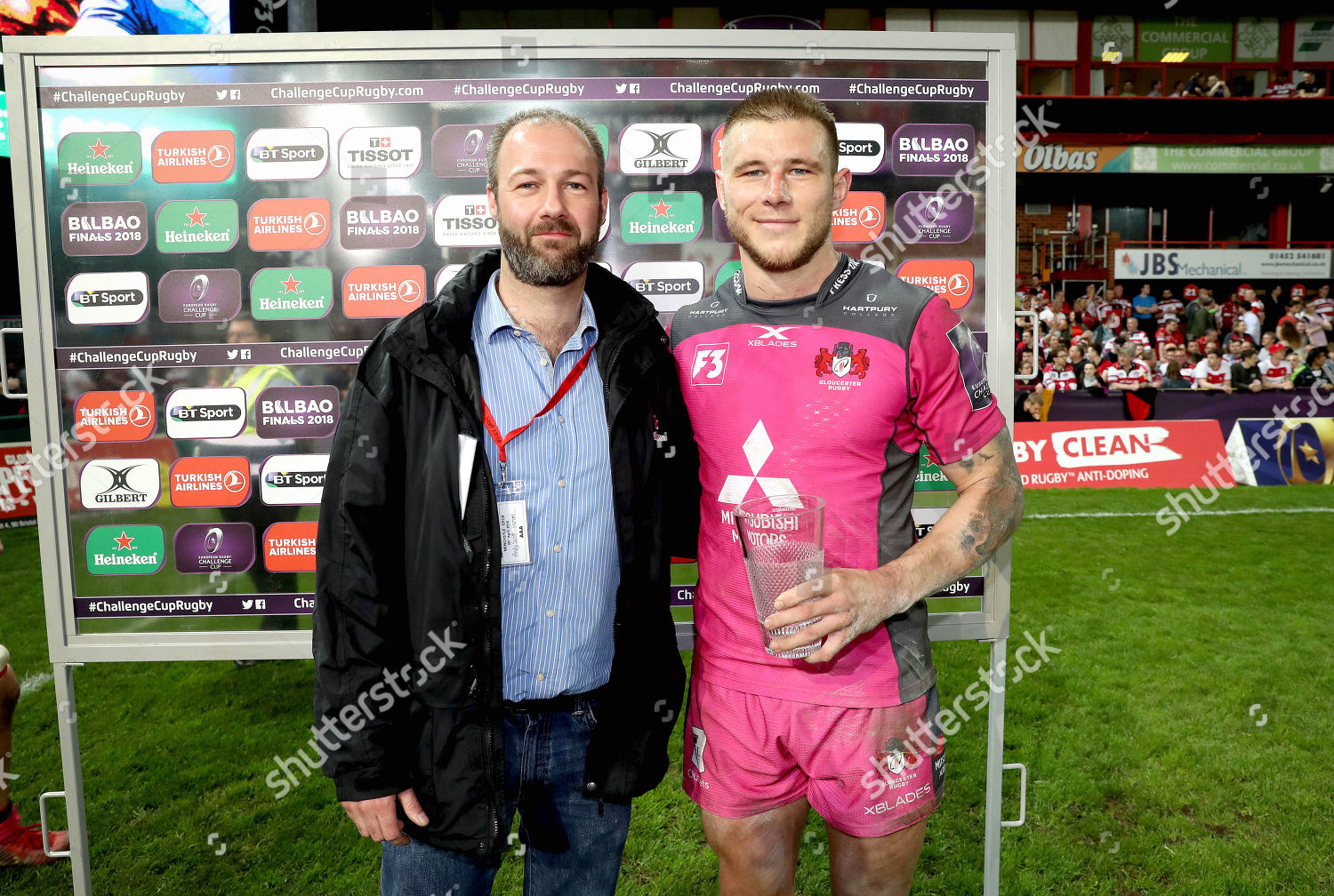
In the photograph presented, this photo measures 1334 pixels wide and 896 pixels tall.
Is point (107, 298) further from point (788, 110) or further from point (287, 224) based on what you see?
point (788, 110)

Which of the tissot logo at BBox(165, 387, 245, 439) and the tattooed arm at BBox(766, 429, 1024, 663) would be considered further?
the tissot logo at BBox(165, 387, 245, 439)

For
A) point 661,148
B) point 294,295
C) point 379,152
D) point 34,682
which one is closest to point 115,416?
point 294,295

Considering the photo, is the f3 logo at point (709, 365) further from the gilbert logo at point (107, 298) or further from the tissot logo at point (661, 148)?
the gilbert logo at point (107, 298)

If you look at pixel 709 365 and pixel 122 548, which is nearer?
pixel 709 365

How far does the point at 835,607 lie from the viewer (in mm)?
1527

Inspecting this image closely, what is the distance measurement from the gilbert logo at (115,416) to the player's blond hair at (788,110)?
76.5 inches

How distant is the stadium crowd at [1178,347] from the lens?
35.4 ft

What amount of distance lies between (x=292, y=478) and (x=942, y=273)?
212cm

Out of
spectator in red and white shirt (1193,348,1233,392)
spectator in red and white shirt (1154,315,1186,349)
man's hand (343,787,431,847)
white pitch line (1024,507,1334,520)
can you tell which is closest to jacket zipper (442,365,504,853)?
man's hand (343,787,431,847)

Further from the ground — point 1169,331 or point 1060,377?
point 1169,331

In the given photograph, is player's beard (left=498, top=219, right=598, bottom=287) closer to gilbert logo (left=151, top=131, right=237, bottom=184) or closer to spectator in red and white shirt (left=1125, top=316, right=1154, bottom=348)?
gilbert logo (left=151, top=131, right=237, bottom=184)

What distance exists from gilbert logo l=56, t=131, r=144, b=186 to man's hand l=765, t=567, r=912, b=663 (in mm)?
2281

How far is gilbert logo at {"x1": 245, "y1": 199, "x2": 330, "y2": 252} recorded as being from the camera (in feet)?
8.00

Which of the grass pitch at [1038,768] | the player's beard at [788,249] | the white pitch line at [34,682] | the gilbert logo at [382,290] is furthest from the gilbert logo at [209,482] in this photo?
the white pitch line at [34,682]
